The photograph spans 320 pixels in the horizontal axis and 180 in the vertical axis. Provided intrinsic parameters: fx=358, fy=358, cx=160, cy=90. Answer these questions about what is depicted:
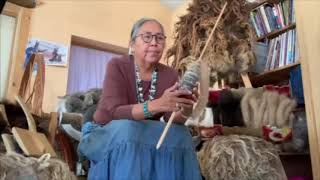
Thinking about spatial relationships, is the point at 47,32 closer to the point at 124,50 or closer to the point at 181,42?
the point at 124,50

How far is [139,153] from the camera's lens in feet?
2.95

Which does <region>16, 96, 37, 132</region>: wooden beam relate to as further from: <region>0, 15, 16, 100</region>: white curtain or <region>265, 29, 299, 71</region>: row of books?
<region>265, 29, 299, 71</region>: row of books

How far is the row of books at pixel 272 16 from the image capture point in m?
1.84

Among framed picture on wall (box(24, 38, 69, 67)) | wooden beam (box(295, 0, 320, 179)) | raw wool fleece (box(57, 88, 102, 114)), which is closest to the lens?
wooden beam (box(295, 0, 320, 179))

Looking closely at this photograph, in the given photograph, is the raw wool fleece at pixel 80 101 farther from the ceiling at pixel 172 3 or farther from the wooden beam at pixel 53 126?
the ceiling at pixel 172 3

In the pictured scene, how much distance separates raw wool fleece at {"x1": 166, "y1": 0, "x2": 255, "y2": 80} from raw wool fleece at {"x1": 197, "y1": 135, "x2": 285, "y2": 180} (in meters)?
0.52

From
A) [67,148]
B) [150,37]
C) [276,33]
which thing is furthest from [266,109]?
[67,148]

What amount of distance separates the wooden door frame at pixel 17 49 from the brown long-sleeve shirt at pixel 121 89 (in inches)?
17.9

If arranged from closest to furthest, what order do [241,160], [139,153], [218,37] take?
[139,153] < [241,160] < [218,37]

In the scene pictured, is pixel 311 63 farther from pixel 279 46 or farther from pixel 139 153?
pixel 139 153

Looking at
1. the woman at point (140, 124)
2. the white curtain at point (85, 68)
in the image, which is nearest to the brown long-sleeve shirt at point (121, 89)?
the woman at point (140, 124)

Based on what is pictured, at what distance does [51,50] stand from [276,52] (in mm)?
1609

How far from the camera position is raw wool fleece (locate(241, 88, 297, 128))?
148 centimetres

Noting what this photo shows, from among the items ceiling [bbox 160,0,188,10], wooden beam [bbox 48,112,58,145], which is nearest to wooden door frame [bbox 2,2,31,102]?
wooden beam [bbox 48,112,58,145]
